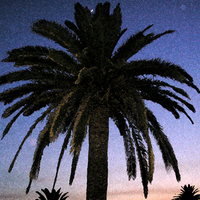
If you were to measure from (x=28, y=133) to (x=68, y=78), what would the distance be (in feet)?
11.0

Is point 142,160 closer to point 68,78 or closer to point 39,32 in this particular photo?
point 68,78

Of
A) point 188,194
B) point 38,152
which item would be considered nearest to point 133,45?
point 38,152

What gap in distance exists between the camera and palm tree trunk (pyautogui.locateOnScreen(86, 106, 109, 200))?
Result: 10.1 meters

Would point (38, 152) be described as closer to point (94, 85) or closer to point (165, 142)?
point (94, 85)

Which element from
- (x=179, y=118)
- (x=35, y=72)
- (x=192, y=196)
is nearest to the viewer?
(x=35, y=72)

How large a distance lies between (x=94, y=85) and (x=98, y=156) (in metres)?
2.83

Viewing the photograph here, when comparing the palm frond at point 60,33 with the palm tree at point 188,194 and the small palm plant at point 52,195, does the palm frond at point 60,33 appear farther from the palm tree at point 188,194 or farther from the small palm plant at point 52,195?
the palm tree at point 188,194

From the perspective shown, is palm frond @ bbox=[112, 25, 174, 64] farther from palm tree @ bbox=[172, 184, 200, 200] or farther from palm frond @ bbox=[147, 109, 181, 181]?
palm tree @ bbox=[172, 184, 200, 200]

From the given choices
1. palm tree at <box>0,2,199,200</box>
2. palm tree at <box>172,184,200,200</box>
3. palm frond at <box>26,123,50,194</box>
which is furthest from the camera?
palm tree at <box>172,184,200,200</box>

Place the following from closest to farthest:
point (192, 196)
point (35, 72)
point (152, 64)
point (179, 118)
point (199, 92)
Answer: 1. point (152, 64)
2. point (35, 72)
3. point (199, 92)
4. point (179, 118)
5. point (192, 196)

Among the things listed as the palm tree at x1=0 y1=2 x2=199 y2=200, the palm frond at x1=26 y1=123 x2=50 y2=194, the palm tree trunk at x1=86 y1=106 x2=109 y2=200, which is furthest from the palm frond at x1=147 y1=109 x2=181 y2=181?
the palm frond at x1=26 y1=123 x2=50 y2=194

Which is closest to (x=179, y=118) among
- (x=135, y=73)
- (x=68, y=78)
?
(x=135, y=73)

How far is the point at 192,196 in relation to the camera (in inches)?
748

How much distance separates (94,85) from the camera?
1065 centimetres
